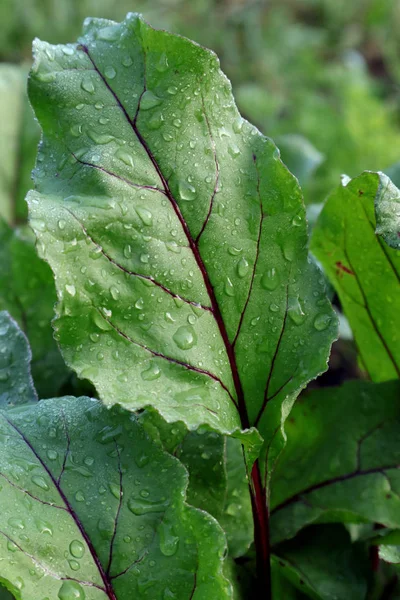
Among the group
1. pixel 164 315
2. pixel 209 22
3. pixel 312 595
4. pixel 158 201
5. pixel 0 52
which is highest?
pixel 209 22

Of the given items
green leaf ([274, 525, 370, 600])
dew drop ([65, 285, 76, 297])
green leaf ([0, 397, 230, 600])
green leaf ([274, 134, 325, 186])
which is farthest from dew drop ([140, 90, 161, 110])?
green leaf ([274, 134, 325, 186])

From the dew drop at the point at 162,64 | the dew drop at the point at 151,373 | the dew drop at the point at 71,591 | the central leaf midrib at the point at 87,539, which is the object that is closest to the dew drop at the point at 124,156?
the dew drop at the point at 162,64

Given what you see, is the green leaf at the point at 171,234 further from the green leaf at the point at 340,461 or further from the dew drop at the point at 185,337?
the green leaf at the point at 340,461

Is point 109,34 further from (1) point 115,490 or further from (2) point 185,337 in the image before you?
(1) point 115,490

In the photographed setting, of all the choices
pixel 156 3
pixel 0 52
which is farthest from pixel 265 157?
pixel 156 3

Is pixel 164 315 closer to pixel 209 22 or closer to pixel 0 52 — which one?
pixel 0 52

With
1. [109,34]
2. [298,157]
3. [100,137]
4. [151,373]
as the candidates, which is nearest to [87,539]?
[151,373]

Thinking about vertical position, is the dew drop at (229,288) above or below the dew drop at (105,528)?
above
